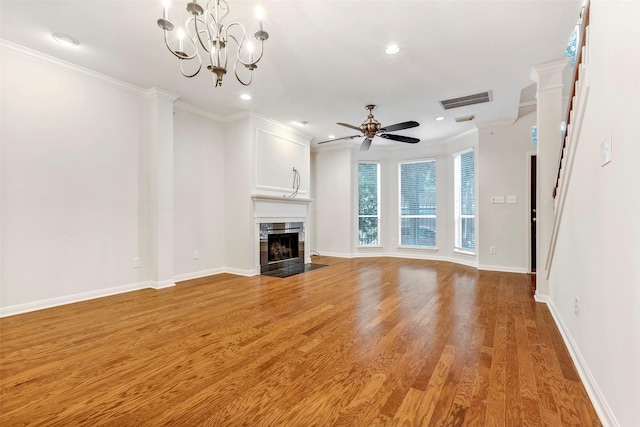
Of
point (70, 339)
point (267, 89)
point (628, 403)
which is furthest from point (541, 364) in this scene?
point (267, 89)

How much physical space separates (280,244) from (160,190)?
233 centimetres

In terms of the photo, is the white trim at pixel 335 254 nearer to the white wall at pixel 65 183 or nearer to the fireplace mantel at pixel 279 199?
the fireplace mantel at pixel 279 199

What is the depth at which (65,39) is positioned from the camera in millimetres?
2854

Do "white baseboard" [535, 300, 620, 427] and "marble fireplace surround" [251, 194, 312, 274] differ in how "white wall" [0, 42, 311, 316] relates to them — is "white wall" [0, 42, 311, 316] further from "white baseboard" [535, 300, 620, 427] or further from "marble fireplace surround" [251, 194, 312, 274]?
"white baseboard" [535, 300, 620, 427]

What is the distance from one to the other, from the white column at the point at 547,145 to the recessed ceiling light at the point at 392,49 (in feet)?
5.55

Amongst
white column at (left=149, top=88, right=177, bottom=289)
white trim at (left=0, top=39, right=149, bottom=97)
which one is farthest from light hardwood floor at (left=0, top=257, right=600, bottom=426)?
white trim at (left=0, top=39, right=149, bottom=97)

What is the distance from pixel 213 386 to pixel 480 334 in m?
2.06

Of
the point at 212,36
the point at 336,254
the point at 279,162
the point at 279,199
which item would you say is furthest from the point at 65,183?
the point at 336,254

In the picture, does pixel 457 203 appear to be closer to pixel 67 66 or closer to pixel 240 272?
pixel 240 272

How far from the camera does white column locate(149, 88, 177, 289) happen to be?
3.96 metres

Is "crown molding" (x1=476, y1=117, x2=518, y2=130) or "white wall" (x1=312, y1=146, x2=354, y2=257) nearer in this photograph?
"crown molding" (x1=476, y1=117, x2=518, y2=130)

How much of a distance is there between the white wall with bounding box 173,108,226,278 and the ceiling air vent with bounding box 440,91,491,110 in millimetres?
3748

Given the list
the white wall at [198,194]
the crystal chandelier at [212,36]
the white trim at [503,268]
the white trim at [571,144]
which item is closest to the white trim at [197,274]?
the white wall at [198,194]

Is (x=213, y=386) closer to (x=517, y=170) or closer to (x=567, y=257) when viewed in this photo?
(x=567, y=257)
